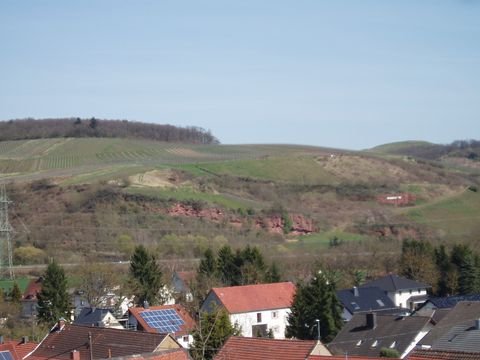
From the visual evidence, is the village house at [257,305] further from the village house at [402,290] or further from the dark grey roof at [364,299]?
the village house at [402,290]

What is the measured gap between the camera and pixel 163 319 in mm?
48719

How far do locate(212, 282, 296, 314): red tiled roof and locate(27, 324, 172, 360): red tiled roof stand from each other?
61.0 ft

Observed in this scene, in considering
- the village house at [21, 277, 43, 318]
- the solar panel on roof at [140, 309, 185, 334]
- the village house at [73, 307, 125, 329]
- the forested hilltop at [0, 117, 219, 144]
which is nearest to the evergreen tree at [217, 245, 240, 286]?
the village house at [21, 277, 43, 318]

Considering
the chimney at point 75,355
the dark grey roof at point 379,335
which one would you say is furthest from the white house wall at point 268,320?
the chimney at point 75,355

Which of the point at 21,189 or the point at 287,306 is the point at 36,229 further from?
the point at 287,306

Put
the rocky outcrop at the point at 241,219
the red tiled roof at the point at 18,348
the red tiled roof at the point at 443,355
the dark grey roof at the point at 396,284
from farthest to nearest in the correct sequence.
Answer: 1. the rocky outcrop at the point at 241,219
2. the dark grey roof at the point at 396,284
3. the red tiled roof at the point at 18,348
4. the red tiled roof at the point at 443,355

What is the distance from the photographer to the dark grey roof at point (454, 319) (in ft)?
142

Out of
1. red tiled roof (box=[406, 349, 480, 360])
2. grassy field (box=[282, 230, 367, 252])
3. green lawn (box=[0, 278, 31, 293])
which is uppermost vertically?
red tiled roof (box=[406, 349, 480, 360])

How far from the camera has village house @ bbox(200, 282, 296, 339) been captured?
183 feet

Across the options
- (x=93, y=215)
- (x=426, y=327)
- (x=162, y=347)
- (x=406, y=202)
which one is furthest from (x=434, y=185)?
(x=162, y=347)

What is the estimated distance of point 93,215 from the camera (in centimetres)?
9806

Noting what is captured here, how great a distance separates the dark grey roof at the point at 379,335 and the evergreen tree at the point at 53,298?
55.0 ft

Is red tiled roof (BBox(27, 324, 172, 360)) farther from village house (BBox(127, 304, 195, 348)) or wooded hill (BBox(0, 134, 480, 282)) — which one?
wooded hill (BBox(0, 134, 480, 282))

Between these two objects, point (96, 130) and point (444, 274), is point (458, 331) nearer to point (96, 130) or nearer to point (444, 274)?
point (444, 274)
